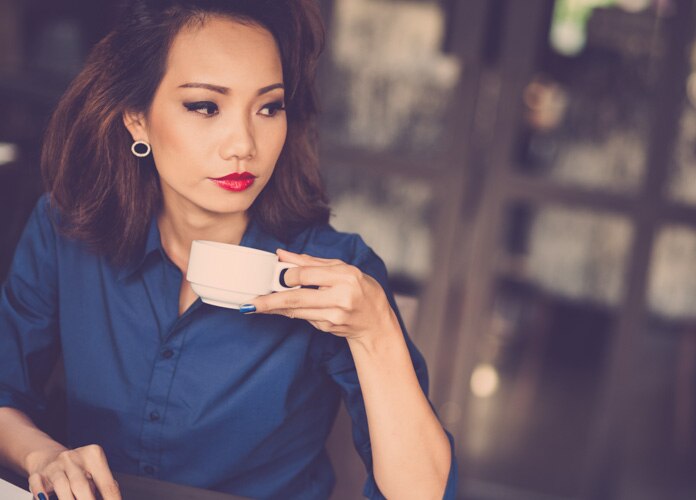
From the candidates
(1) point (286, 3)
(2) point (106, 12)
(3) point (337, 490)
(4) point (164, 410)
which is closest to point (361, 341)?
(4) point (164, 410)

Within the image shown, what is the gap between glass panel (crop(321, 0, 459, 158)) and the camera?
2.71m

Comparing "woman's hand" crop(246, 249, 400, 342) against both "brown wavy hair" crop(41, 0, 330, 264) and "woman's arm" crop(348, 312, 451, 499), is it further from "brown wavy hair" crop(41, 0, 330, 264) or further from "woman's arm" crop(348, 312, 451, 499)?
"brown wavy hair" crop(41, 0, 330, 264)

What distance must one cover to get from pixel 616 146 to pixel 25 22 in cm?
230

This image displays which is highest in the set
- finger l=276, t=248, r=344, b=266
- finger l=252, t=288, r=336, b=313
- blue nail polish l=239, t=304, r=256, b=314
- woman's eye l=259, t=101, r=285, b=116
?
woman's eye l=259, t=101, r=285, b=116

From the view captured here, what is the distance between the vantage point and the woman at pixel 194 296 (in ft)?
3.57

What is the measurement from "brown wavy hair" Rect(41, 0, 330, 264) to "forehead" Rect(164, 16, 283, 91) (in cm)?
2

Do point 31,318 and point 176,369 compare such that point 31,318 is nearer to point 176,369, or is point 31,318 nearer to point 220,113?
point 176,369

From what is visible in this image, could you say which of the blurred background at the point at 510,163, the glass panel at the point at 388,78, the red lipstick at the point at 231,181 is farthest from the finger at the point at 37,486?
the glass panel at the point at 388,78

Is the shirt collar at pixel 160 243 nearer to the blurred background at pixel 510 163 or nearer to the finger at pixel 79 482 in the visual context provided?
the finger at pixel 79 482

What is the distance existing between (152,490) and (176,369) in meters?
0.26

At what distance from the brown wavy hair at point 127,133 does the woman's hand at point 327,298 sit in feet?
1.03

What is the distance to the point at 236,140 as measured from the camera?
112 centimetres

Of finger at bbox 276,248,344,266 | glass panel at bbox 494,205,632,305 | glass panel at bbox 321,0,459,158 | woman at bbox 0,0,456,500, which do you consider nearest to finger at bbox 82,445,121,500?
woman at bbox 0,0,456,500

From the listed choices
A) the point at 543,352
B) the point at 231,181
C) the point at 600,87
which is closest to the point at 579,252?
the point at 600,87
